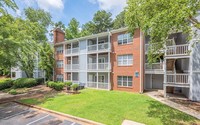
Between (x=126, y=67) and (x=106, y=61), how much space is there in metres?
4.56

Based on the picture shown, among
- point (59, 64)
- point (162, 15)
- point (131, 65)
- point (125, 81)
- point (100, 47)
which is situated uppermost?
point (162, 15)

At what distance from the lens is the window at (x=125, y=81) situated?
1855 cm

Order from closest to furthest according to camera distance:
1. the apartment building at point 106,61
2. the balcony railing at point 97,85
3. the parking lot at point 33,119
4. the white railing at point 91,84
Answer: the parking lot at point 33,119
the apartment building at point 106,61
the balcony railing at point 97,85
the white railing at point 91,84

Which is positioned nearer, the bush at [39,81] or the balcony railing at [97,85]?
the balcony railing at [97,85]

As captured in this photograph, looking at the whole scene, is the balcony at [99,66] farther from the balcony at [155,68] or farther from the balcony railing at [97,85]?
the balcony at [155,68]

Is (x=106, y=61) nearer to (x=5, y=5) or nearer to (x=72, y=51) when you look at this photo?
(x=72, y=51)

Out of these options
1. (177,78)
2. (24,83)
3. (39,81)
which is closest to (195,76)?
(177,78)

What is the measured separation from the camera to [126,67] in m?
18.9

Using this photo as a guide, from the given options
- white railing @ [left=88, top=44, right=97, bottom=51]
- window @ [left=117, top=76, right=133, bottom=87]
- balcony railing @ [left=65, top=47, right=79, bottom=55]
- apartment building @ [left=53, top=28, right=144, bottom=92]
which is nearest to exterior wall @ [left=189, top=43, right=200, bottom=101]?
apartment building @ [left=53, top=28, right=144, bottom=92]

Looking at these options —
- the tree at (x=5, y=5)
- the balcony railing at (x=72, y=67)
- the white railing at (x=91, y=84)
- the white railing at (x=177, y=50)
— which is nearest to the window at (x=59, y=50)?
the balcony railing at (x=72, y=67)

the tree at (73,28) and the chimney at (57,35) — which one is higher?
the tree at (73,28)

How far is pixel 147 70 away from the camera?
1880 cm

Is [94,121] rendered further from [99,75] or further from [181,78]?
[99,75]

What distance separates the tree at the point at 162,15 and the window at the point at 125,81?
6.09 meters
